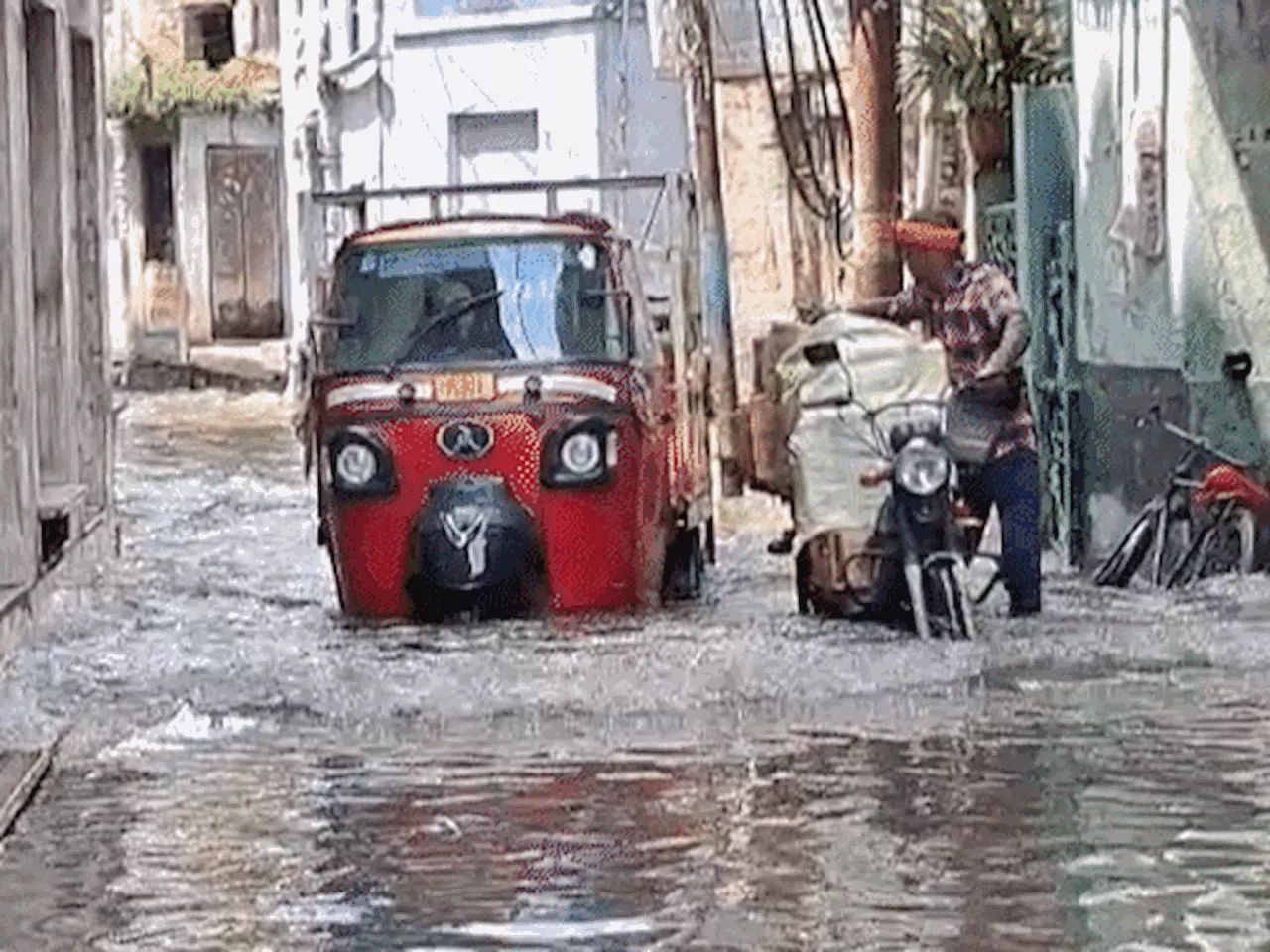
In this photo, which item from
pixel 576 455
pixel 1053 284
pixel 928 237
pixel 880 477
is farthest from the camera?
pixel 1053 284

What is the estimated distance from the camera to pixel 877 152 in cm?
1936

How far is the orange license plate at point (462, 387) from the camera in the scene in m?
15.5

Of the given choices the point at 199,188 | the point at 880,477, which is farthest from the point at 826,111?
the point at 199,188

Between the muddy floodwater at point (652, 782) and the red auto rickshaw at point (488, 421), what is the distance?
0.31m

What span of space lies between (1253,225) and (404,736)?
6.10 metres

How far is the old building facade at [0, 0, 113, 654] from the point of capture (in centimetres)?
1502

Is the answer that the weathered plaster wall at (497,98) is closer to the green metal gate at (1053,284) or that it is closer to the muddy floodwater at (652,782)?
the green metal gate at (1053,284)

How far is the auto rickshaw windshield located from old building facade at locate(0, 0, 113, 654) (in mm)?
1490

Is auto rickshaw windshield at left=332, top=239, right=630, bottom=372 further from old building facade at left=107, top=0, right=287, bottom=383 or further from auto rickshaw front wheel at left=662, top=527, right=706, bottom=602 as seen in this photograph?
old building facade at left=107, top=0, right=287, bottom=383

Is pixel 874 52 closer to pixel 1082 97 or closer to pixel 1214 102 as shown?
pixel 1082 97

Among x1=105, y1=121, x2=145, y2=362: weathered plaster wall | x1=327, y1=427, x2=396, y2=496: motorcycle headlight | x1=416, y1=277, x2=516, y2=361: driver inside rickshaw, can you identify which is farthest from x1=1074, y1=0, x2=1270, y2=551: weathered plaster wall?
x1=105, y1=121, x2=145, y2=362: weathered plaster wall

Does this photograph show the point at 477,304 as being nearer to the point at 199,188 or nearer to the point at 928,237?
the point at 928,237

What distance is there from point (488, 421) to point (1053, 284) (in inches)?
186

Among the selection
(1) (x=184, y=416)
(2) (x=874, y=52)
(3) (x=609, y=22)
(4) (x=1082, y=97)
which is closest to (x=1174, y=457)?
(4) (x=1082, y=97)
